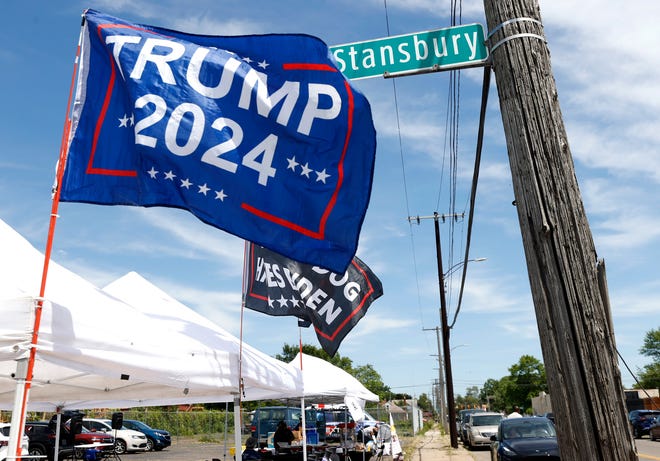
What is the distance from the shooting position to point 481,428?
27047 mm

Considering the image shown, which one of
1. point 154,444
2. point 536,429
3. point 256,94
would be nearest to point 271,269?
point 256,94

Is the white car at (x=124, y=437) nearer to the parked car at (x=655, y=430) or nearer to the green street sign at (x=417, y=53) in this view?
the parked car at (x=655, y=430)

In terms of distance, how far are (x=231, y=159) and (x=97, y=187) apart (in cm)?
100

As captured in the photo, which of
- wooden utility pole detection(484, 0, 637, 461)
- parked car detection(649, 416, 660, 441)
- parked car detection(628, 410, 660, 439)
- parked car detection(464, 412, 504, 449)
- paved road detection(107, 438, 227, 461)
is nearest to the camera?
wooden utility pole detection(484, 0, 637, 461)

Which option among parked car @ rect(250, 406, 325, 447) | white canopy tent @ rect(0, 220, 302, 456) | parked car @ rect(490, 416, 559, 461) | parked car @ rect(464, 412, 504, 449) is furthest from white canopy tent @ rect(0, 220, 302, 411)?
parked car @ rect(464, 412, 504, 449)

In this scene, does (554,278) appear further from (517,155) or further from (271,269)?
(271,269)

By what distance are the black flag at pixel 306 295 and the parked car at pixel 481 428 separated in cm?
1861

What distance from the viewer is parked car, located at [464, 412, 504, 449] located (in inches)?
1051

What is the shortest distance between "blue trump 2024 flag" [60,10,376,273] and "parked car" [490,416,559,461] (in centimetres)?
843

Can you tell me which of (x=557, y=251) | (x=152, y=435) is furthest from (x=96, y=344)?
(x=152, y=435)

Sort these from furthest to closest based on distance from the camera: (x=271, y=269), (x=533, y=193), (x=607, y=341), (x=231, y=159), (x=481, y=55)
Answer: (x=271, y=269) < (x=231, y=159) < (x=481, y=55) < (x=533, y=193) < (x=607, y=341)

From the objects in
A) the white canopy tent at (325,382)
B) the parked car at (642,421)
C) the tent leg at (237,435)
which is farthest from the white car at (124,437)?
the parked car at (642,421)

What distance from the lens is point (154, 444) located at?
28.8 metres

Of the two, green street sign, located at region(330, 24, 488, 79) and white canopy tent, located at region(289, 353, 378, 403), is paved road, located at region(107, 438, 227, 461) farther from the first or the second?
green street sign, located at region(330, 24, 488, 79)
